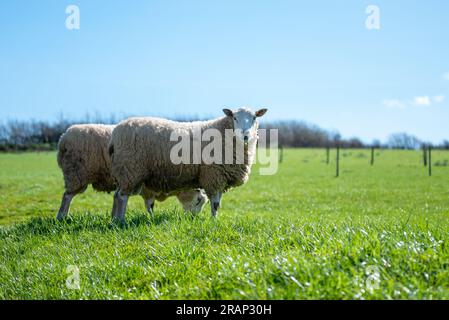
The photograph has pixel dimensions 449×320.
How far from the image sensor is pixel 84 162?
10305 mm

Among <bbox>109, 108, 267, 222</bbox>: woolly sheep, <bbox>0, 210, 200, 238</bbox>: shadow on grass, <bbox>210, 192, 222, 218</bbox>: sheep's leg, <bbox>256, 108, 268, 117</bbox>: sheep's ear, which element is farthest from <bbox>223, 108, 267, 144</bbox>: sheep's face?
<bbox>0, 210, 200, 238</bbox>: shadow on grass

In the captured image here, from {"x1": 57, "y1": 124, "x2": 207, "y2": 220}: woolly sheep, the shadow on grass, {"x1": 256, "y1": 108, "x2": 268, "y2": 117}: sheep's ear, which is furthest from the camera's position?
{"x1": 57, "y1": 124, "x2": 207, "y2": 220}: woolly sheep

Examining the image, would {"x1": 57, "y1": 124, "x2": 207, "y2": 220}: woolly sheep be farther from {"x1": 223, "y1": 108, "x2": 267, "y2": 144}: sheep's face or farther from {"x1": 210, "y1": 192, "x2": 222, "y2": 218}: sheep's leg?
{"x1": 223, "y1": 108, "x2": 267, "y2": 144}: sheep's face

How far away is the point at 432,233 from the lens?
4.92m

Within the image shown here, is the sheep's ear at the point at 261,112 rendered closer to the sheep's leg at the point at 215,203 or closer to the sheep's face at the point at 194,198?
the sheep's leg at the point at 215,203

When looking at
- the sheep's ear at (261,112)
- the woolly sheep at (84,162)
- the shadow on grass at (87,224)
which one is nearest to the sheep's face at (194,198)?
the woolly sheep at (84,162)

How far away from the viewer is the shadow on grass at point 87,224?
7219mm

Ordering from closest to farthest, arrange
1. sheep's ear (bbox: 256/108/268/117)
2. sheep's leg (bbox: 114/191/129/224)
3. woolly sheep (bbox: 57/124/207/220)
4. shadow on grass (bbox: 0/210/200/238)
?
shadow on grass (bbox: 0/210/200/238)
sheep's leg (bbox: 114/191/129/224)
sheep's ear (bbox: 256/108/268/117)
woolly sheep (bbox: 57/124/207/220)

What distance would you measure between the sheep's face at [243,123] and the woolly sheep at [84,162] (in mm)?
2432

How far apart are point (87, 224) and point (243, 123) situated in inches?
145

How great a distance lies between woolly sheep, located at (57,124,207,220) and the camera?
1029 centimetres

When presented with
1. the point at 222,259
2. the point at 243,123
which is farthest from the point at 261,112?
the point at 222,259
